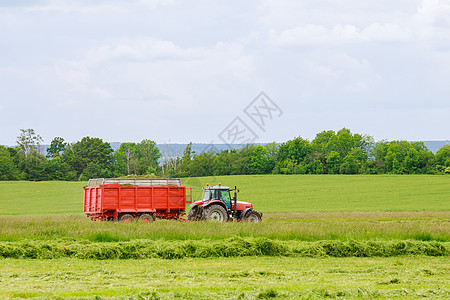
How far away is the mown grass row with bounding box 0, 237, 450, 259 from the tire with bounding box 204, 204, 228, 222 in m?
9.15

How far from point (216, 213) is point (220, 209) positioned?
0.26 meters

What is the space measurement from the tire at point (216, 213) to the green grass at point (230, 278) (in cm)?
1063

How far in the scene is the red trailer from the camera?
25750 mm

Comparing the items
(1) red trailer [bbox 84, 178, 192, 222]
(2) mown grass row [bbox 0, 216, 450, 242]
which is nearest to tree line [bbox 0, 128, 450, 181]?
(1) red trailer [bbox 84, 178, 192, 222]

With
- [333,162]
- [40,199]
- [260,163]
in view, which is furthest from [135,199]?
[333,162]

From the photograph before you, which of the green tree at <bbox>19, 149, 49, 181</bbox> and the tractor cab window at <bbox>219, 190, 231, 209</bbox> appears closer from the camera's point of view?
the tractor cab window at <bbox>219, 190, 231, 209</bbox>

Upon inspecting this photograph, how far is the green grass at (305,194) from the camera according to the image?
4738 centimetres

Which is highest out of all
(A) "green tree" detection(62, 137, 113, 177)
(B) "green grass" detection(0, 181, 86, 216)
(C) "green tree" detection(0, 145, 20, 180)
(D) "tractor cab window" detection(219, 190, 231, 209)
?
(A) "green tree" detection(62, 137, 113, 177)

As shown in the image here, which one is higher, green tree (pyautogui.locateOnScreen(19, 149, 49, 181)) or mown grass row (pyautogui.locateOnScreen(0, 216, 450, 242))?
green tree (pyautogui.locateOnScreen(19, 149, 49, 181))

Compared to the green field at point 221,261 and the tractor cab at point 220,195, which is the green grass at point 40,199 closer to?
the tractor cab at point 220,195

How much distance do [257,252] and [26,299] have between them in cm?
739

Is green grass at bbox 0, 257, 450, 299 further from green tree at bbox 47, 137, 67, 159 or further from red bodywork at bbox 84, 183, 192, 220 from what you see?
green tree at bbox 47, 137, 67, 159

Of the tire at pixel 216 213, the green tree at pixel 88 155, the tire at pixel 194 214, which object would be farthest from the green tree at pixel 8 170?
the tire at pixel 216 213

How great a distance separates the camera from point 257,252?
14.8 m
